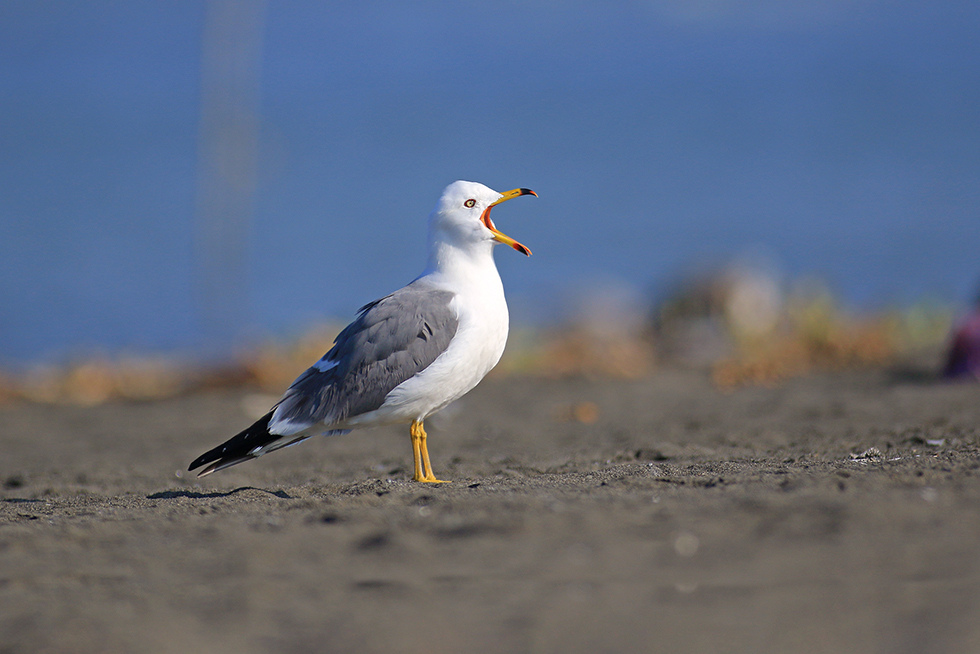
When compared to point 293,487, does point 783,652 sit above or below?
below

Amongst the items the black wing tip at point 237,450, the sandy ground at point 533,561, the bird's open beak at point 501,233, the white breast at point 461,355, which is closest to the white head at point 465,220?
the bird's open beak at point 501,233

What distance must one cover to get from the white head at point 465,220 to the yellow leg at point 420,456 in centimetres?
102

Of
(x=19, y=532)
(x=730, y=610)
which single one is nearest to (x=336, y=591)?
(x=730, y=610)

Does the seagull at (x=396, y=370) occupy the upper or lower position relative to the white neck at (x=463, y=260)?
lower

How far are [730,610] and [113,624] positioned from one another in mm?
1721

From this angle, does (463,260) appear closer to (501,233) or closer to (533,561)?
(501,233)

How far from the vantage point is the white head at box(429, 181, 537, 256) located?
5.04 metres

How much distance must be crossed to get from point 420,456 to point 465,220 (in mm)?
1300

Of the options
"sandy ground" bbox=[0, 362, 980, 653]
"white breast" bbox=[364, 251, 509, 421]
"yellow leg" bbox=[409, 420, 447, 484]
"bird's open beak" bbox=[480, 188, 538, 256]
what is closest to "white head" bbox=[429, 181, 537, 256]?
"bird's open beak" bbox=[480, 188, 538, 256]

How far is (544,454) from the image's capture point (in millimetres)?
5996

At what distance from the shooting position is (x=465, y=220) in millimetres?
5043

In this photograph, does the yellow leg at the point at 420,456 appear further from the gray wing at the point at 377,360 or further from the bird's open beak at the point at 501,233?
the bird's open beak at the point at 501,233

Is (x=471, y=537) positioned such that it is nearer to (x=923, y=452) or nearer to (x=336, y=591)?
(x=336, y=591)

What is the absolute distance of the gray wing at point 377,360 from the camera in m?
4.68
